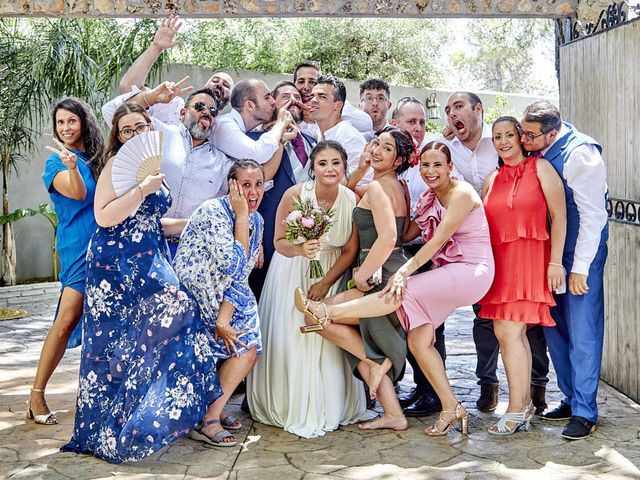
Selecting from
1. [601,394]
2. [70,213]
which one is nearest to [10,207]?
[70,213]

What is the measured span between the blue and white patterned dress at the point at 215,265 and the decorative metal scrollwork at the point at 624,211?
266cm

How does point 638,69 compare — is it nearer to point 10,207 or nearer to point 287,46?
point 10,207

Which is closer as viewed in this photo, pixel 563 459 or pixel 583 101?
pixel 563 459

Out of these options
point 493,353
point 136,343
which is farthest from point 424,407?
point 136,343

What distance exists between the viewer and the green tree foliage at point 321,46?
16844 millimetres

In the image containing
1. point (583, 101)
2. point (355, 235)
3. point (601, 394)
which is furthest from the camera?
point (583, 101)

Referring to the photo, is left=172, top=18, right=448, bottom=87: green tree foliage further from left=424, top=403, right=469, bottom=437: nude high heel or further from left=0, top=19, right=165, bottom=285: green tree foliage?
left=424, top=403, right=469, bottom=437: nude high heel

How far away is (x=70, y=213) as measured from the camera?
18.2 feet

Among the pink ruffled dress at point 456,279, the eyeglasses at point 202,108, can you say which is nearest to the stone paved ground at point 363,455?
the pink ruffled dress at point 456,279

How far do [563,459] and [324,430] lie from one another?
1.46 m

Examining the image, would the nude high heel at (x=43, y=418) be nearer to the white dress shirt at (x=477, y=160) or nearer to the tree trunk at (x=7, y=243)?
the white dress shirt at (x=477, y=160)

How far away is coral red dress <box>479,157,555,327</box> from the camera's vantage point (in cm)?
526

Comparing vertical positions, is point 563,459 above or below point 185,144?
below

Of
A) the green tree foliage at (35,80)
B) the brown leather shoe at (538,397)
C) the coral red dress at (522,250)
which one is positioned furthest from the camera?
the green tree foliage at (35,80)
